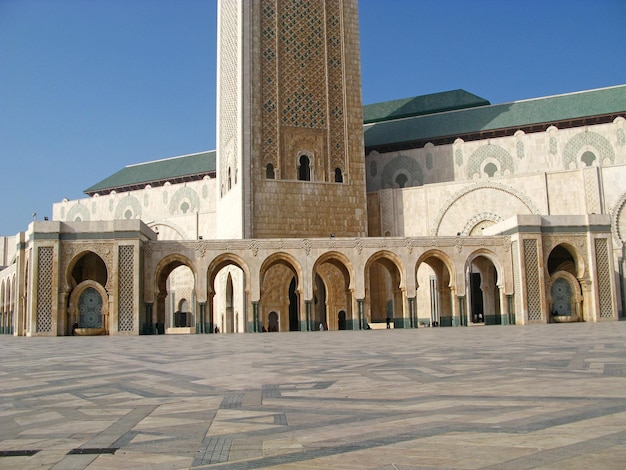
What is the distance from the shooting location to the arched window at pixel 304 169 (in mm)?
31359

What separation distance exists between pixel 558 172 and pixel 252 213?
44.7ft

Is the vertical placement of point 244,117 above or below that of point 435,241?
above

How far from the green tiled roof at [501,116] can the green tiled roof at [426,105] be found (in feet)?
7.64

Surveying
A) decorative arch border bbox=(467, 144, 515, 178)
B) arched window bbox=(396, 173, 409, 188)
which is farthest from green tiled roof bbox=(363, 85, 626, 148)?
arched window bbox=(396, 173, 409, 188)

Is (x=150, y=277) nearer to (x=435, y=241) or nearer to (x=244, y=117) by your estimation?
(x=244, y=117)

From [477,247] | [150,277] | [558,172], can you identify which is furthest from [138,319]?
[558,172]

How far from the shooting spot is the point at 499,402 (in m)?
5.51

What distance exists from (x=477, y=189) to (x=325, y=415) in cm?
2801

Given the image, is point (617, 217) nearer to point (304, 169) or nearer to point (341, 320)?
point (341, 320)

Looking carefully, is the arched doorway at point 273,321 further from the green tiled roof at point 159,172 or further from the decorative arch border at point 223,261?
the green tiled roof at point 159,172

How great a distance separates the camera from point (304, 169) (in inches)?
1241

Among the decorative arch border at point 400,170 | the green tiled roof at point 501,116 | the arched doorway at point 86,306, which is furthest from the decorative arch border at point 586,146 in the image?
the arched doorway at point 86,306

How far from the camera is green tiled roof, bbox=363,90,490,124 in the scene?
41.7m

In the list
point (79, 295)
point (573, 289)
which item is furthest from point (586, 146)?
point (79, 295)
